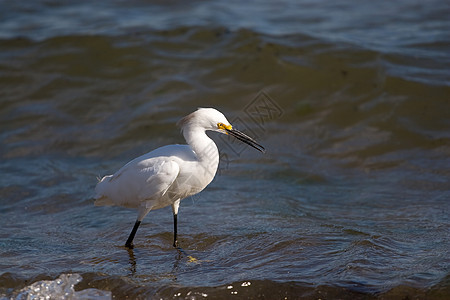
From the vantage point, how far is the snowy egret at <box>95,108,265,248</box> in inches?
A: 201

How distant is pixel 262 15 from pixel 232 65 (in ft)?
8.98

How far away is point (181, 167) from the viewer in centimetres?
516

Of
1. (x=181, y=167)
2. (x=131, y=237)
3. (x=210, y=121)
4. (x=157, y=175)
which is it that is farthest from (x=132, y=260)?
(x=210, y=121)

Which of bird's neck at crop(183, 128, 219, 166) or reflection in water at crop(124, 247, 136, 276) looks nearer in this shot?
reflection in water at crop(124, 247, 136, 276)

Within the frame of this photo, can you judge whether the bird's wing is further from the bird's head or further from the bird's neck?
the bird's head

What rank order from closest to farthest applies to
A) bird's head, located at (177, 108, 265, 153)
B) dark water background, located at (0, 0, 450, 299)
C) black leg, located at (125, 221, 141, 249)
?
dark water background, located at (0, 0, 450, 299)
bird's head, located at (177, 108, 265, 153)
black leg, located at (125, 221, 141, 249)

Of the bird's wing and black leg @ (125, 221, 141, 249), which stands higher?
the bird's wing

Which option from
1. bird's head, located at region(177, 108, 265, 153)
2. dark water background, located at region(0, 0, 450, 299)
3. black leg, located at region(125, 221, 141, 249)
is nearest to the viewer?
dark water background, located at region(0, 0, 450, 299)

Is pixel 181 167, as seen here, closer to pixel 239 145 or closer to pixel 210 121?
pixel 210 121

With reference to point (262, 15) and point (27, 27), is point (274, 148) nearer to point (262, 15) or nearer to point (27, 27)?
point (262, 15)

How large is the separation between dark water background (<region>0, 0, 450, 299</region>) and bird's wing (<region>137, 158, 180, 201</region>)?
62 centimetres

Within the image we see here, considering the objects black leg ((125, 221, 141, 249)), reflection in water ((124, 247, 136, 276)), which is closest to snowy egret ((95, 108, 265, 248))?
black leg ((125, 221, 141, 249))

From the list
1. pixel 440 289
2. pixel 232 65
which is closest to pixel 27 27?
pixel 232 65

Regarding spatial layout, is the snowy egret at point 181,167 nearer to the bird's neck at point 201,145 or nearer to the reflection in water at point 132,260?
the bird's neck at point 201,145
